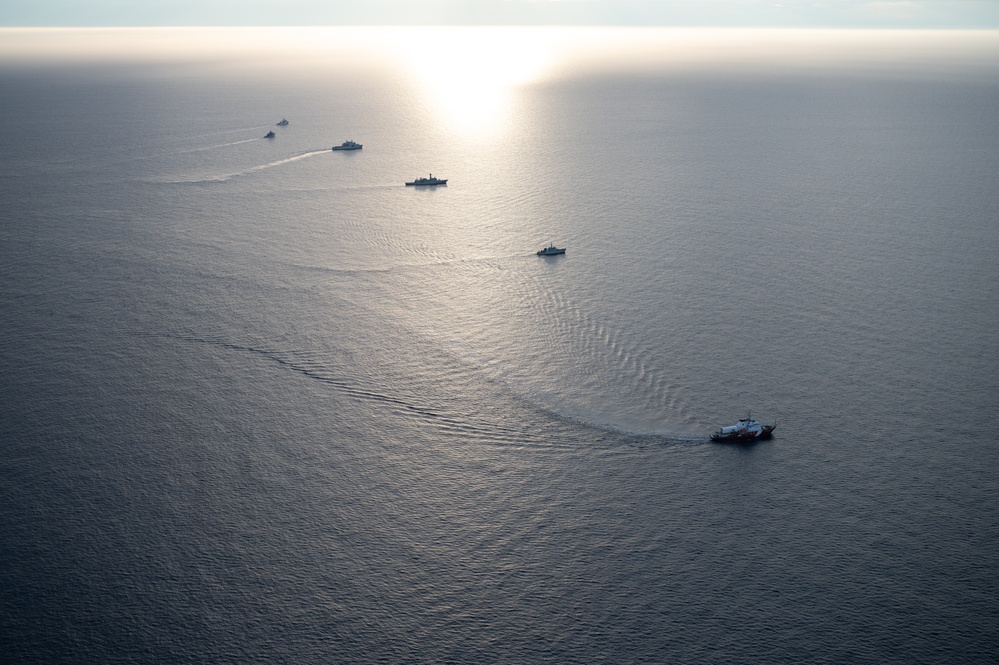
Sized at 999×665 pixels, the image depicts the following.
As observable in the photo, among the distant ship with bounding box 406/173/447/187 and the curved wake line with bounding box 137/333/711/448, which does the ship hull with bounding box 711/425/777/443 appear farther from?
the distant ship with bounding box 406/173/447/187

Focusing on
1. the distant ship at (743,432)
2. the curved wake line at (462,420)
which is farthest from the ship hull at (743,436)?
the curved wake line at (462,420)

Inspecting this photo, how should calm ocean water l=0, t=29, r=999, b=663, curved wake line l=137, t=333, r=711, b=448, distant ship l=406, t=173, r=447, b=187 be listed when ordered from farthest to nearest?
1. distant ship l=406, t=173, r=447, b=187
2. curved wake line l=137, t=333, r=711, b=448
3. calm ocean water l=0, t=29, r=999, b=663

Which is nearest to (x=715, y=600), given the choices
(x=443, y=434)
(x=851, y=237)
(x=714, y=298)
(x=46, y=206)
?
(x=443, y=434)

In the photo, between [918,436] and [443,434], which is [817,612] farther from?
[443,434]

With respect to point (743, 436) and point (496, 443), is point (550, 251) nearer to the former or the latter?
point (496, 443)

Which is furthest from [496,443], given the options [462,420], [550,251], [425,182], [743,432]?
[425,182]

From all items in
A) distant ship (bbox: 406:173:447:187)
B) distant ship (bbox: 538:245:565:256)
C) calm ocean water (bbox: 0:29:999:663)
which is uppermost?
distant ship (bbox: 406:173:447:187)

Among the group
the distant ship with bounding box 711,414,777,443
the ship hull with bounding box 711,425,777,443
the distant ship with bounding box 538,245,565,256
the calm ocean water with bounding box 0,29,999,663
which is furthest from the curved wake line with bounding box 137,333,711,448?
the distant ship with bounding box 538,245,565,256

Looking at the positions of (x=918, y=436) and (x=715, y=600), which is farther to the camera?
(x=918, y=436)

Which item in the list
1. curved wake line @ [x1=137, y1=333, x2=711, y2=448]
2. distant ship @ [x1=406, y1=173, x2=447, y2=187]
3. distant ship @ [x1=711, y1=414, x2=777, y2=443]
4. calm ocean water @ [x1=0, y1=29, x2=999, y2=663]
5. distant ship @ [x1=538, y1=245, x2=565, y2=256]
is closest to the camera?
calm ocean water @ [x1=0, y1=29, x2=999, y2=663]
